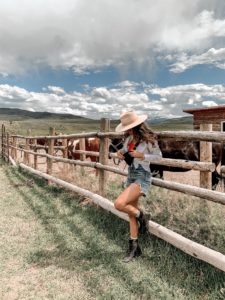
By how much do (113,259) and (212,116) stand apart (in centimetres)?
2172

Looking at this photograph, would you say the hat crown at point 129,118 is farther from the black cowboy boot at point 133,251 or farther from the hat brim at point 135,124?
the black cowboy boot at point 133,251

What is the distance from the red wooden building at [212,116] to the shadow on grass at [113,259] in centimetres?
1907

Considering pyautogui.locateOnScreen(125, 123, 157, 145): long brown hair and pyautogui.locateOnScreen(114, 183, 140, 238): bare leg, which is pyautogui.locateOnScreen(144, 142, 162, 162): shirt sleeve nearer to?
pyautogui.locateOnScreen(125, 123, 157, 145): long brown hair

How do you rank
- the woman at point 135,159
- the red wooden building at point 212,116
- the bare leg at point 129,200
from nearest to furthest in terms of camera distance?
the woman at point 135,159 → the bare leg at point 129,200 → the red wooden building at point 212,116

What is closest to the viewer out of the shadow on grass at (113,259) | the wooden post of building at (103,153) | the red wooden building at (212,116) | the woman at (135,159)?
the shadow on grass at (113,259)

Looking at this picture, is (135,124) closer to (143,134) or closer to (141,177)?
(143,134)

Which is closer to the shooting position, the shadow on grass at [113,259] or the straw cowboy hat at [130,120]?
the shadow on grass at [113,259]

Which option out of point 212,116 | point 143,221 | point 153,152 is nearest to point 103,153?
point 143,221

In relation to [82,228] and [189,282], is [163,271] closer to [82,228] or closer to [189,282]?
[189,282]

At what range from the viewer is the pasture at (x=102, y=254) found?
365 centimetres

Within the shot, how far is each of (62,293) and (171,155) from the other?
23.3 ft

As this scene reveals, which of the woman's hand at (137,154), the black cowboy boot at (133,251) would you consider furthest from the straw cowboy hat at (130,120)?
the black cowboy boot at (133,251)

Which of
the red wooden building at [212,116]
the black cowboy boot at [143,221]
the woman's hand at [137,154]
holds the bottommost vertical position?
the black cowboy boot at [143,221]

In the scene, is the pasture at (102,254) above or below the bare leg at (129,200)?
below
